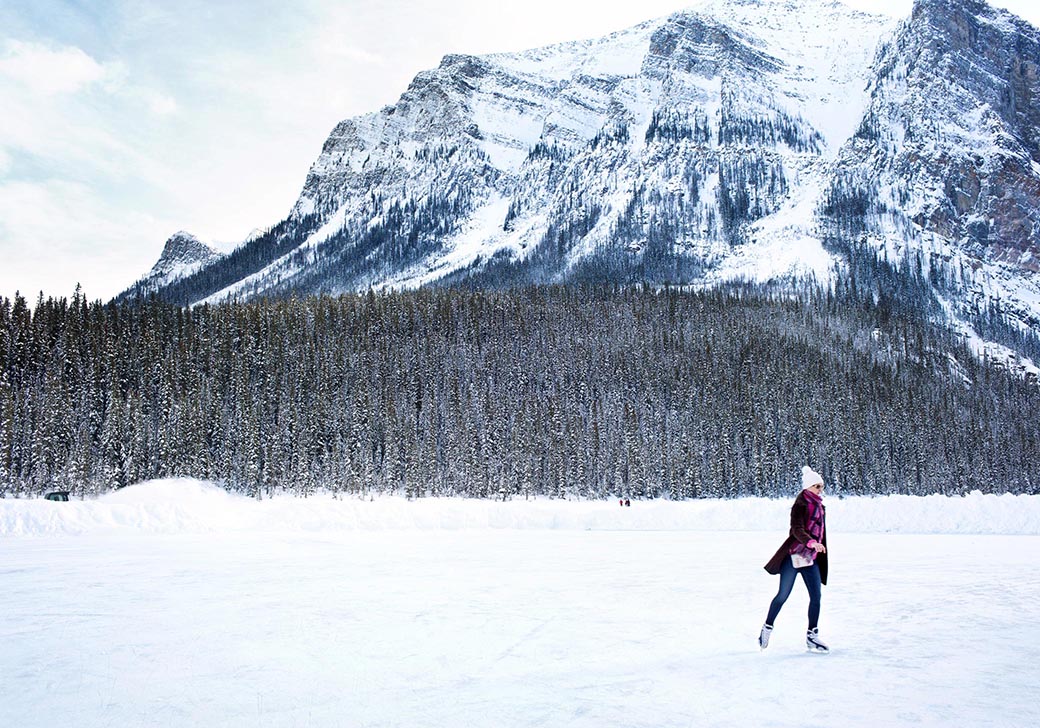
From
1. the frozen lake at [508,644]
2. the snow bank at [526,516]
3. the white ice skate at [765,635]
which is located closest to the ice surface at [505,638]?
the frozen lake at [508,644]

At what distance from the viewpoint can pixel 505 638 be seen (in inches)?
449

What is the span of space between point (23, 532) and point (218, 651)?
94.8ft

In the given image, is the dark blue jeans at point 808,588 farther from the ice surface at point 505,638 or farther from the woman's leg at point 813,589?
the ice surface at point 505,638

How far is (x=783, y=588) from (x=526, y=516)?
1328 inches

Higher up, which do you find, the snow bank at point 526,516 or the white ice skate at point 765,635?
the white ice skate at point 765,635

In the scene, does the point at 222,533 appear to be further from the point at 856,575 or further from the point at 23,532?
the point at 856,575

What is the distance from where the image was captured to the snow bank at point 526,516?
3394cm

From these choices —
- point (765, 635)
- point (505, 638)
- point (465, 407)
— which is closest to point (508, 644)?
point (505, 638)

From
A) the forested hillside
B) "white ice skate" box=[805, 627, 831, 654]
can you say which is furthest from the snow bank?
the forested hillside

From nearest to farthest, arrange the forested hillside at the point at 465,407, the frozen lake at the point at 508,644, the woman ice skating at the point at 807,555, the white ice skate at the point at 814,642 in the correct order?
the frozen lake at the point at 508,644 < the white ice skate at the point at 814,642 < the woman ice skating at the point at 807,555 < the forested hillside at the point at 465,407

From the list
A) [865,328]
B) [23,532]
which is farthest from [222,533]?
[865,328]

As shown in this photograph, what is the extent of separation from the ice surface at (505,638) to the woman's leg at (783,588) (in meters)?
0.57

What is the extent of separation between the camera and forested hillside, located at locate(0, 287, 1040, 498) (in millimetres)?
80250

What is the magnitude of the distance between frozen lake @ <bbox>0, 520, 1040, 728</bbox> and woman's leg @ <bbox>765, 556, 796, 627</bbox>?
21.9 inches
